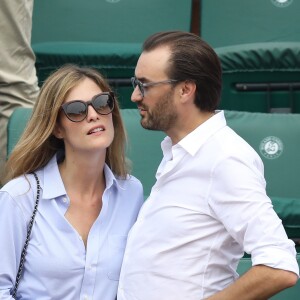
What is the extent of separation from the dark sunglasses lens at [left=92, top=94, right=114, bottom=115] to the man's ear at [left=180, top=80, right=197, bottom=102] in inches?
10.5

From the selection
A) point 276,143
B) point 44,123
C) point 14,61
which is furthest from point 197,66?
point 14,61

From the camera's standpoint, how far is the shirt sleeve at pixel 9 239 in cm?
206

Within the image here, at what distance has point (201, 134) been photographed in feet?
6.44

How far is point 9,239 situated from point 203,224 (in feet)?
1.64

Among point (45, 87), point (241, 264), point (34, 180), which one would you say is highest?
point (45, 87)

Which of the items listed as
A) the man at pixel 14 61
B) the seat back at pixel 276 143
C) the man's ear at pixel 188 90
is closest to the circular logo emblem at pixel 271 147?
the seat back at pixel 276 143

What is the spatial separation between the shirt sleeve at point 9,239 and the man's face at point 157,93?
1.27 ft

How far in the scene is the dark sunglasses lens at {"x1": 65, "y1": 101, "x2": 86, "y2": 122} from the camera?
218 cm

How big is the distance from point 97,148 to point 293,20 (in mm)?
1976

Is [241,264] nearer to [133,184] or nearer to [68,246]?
[133,184]

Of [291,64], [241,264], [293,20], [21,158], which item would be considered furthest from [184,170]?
[293,20]

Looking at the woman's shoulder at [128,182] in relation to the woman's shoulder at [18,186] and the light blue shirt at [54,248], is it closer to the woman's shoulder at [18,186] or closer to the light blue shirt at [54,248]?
the light blue shirt at [54,248]

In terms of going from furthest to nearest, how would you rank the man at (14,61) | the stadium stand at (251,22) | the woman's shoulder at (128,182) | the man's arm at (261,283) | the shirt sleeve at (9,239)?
the stadium stand at (251,22) → the man at (14,61) → the woman's shoulder at (128,182) → the shirt sleeve at (9,239) → the man's arm at (261,283)

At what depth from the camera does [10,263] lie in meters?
2.07
